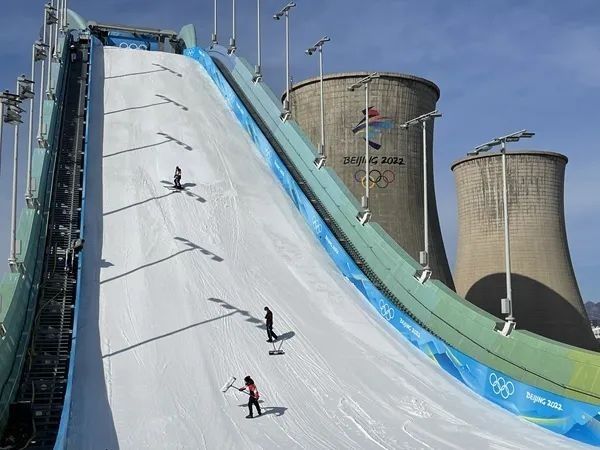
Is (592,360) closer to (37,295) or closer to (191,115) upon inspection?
(37,295)

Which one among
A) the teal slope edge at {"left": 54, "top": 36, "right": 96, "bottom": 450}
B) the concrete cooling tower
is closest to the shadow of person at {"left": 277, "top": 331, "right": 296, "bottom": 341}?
the teal slope edge at {"left": 54, "top": 36, "right": 96, "bottom": 450}

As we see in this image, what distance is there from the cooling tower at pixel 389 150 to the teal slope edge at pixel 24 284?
17.5 metres

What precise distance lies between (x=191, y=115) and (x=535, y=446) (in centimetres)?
2205

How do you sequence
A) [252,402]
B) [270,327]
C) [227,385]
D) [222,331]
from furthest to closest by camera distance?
[222,331] → [270,327] → [227,385] → [252,402]

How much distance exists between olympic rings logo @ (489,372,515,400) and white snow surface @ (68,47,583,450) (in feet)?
1.21

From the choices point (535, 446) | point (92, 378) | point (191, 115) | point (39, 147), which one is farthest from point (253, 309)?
point (191, 115)

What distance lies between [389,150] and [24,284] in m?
24.8

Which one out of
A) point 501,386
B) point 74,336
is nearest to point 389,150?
point 501,386

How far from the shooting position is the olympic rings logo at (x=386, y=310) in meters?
20.6

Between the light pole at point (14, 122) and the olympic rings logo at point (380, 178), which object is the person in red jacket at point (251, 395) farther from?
the olympic rings logo at point (380, 178)

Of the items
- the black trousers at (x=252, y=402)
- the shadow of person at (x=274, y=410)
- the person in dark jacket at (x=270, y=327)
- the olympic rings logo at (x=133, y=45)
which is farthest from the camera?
the olympic rings logo at (x=133, y=45)

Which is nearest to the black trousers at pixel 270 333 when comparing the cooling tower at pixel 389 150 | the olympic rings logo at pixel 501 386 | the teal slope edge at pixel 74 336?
the teal slope edge at pixel 74 336

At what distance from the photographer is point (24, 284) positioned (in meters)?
17.1

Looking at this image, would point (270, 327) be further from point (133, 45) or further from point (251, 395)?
point (133, 45)
